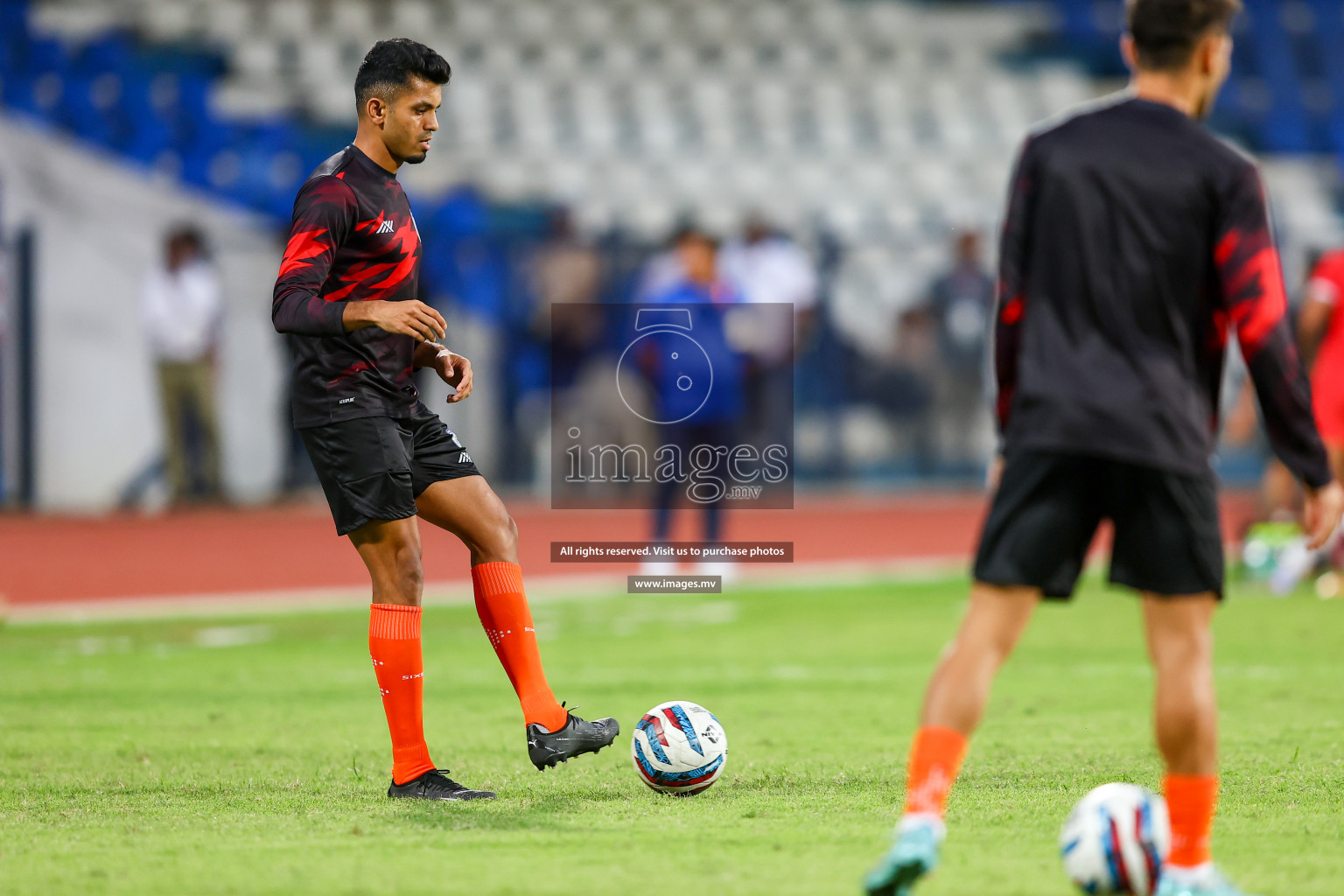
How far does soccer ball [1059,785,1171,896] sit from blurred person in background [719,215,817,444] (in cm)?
1082

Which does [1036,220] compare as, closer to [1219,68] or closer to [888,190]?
[1219,68]

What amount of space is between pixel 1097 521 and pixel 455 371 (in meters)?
2.45

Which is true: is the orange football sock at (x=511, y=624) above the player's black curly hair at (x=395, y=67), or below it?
below

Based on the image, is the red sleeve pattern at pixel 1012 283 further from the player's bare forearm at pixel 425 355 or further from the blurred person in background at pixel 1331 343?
the blurred person in background at pixel 1331 343

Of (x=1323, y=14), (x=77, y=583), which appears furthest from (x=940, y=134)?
(x=77, y=583)

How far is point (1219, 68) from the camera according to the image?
4.07m

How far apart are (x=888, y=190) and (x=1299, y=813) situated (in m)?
18.1

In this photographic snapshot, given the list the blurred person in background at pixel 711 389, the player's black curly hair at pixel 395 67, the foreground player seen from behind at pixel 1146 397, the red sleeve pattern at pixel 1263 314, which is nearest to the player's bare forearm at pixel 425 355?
the player's black curly hair at pixel 395 67

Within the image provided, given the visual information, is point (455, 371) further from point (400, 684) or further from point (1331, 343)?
point (1331, 343)

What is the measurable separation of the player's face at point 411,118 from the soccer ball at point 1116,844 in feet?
9.21

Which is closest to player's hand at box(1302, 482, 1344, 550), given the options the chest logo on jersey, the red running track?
the chest logo on jersey

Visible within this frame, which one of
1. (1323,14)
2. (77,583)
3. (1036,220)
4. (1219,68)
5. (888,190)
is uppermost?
(1323,14)

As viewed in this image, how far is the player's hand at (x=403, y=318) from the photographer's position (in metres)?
5.03

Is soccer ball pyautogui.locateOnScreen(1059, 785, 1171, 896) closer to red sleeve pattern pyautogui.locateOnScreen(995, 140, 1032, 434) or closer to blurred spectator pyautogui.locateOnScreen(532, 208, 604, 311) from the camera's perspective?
red sleeve pattern pyautogui.locateOnScreen(995, 140, 1032, 434)
